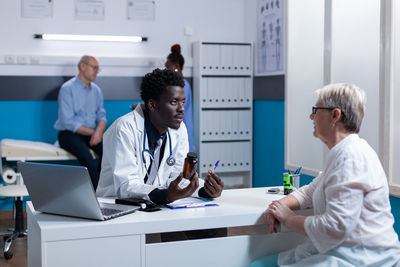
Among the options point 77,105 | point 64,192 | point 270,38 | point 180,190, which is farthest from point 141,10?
point 64,192

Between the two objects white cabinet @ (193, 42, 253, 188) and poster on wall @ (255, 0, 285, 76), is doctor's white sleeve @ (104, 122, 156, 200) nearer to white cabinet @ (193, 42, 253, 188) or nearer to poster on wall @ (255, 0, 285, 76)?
poster on wall @ (255, 0, 285, 76)

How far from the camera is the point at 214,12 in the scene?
18.8 ft

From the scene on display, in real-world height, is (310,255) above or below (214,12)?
below

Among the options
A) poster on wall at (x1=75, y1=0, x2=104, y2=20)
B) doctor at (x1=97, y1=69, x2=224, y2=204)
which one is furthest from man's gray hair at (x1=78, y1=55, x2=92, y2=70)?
doctor at (x1=97, y1=69, x2=224, y2=204)

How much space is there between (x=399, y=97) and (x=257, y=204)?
3.85 feet

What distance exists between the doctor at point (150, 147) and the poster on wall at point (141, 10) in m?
3.08

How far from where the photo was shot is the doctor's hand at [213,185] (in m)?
2.19

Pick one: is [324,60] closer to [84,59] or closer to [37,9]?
[84,59]

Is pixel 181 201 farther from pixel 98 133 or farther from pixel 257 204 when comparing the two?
pixel 98 133

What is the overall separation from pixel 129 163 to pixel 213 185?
0.37 meters

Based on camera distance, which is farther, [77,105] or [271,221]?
[77,105]

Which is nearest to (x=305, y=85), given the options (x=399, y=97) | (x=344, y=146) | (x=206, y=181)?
(x=399, y=97)

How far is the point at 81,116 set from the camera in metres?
5.06

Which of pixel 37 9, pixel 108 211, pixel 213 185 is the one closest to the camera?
pixel 108 211
